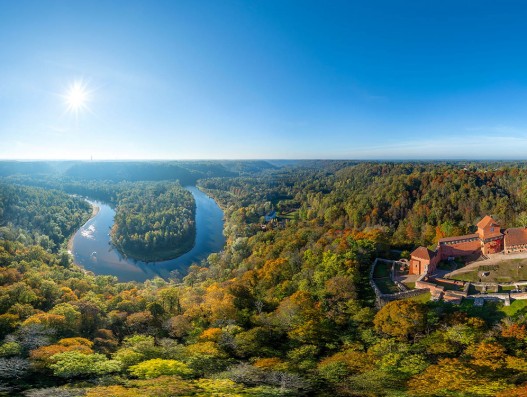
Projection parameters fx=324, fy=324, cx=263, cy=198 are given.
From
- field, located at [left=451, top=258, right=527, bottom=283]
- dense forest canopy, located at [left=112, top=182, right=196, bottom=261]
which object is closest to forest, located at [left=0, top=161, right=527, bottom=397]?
field, located at [left=451, top=258, right=527, bottom=283]

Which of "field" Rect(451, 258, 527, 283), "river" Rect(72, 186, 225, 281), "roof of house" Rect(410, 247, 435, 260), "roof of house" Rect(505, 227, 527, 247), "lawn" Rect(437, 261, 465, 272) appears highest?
"roof of house" Rect(505, 227, 527, 247)

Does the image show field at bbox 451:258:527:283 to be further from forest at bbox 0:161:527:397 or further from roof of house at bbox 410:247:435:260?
forest at bbox 0:161:527:397

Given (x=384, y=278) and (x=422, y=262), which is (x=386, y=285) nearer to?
(x=384, y=278)

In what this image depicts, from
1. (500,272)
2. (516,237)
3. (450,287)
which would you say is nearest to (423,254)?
(450,287)

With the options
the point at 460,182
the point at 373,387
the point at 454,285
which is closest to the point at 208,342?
the point at 373,387

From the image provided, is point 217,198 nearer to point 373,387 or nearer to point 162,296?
point 162,296

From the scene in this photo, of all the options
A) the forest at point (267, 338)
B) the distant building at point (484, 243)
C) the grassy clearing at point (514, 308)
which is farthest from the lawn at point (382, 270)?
the grassy clearing at point (514, 308)

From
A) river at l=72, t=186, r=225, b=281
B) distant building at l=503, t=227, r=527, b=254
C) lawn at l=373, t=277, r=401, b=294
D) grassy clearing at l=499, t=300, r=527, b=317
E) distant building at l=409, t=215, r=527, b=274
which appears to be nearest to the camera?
grassy clearing at l=499, t=300, r=527, b=317

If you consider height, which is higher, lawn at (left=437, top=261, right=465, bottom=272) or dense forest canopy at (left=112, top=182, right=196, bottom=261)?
lawn at (left=437, top=261, right=465, bottom=272)

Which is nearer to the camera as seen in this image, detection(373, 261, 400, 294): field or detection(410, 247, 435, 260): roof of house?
detection(373, 261, 400, 294): field
